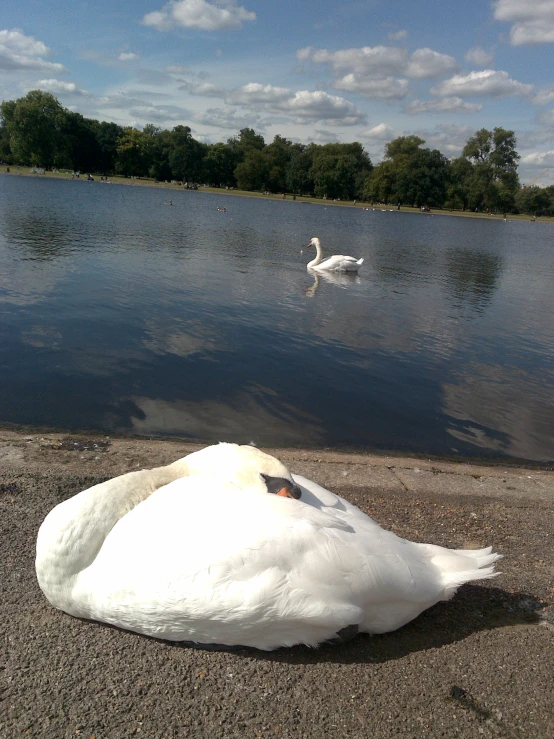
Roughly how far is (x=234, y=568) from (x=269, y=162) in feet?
425

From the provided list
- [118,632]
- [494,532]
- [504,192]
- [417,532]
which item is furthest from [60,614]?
[504,192]

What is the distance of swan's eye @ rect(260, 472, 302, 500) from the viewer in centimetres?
386

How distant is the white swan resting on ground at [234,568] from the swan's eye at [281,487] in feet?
0.04

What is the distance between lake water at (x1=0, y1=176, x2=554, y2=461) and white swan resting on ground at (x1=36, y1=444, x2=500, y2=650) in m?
4.34

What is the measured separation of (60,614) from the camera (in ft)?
12.3

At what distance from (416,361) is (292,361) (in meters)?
2.76

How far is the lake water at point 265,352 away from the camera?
8.79 m

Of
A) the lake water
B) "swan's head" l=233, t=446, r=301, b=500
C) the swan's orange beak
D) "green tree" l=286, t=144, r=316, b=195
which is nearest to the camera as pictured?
the swan's orange beak

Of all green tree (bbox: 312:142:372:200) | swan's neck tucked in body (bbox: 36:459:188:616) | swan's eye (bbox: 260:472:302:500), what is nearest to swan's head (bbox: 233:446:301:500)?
swan's eye (bbox: 260:472:302:500)

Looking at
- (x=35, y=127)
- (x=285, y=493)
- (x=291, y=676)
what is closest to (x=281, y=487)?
(x=285, y=493)

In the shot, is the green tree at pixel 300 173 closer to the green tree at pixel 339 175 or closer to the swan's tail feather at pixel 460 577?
the green tree at pixel 339 175

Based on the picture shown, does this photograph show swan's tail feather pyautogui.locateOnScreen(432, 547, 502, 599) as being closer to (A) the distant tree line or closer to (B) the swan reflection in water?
(B) the swan reflection in water

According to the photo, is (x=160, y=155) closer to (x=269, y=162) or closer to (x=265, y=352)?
(x=269, y=162)

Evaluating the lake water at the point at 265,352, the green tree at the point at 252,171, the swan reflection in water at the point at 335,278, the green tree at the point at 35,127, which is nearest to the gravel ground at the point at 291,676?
the lake water at the point at 265,352
